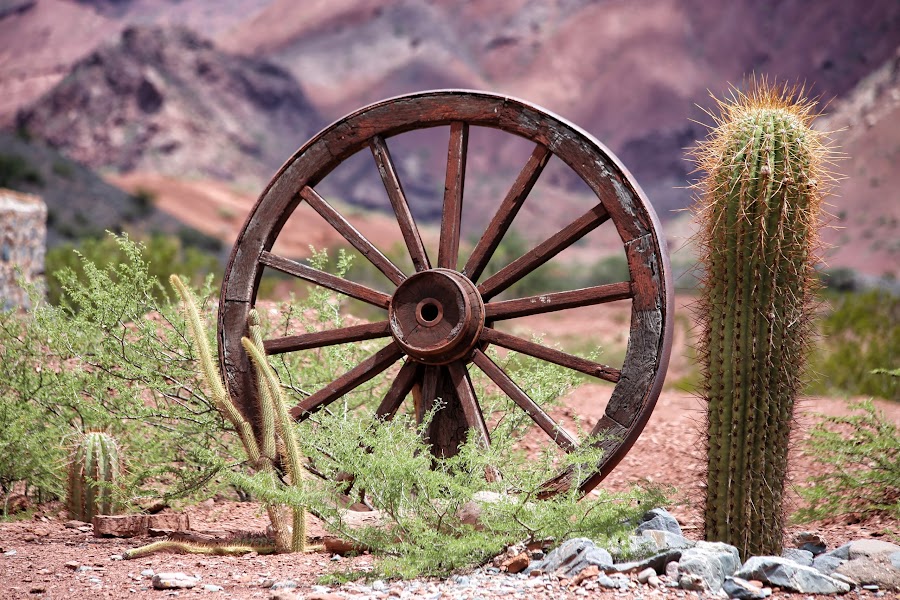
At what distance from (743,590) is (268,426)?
7.64ft

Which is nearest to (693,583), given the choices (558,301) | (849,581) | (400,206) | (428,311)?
(849,581)

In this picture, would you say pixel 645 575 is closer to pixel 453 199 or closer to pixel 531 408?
pixel 531 408

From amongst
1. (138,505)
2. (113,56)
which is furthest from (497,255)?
(113,56)

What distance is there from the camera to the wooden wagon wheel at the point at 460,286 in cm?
435

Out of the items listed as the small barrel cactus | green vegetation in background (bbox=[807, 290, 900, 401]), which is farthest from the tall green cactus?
green vegetation in background (bbox=[807, 290, 900, 401])

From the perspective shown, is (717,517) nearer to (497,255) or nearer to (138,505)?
(138,505)

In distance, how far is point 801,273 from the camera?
4055 mm

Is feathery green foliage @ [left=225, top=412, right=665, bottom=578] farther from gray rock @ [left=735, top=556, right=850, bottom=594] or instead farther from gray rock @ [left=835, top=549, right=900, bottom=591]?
gray rock @ [left=835, top=549, right=900, bottom=591]

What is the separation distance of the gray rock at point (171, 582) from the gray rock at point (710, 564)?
6.56 feet

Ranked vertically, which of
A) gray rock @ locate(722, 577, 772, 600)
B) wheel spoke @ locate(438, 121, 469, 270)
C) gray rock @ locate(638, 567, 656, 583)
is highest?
wheel spoke @ locate(438, 121, 469, 270)

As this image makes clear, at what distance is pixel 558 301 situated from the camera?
461 centimetres

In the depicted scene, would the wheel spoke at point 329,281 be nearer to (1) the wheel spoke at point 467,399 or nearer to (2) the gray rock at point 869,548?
(1) the wheel spoke at point 467,399

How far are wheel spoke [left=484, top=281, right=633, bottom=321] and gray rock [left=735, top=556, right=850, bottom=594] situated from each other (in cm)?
135

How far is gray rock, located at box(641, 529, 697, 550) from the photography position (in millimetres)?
3832
